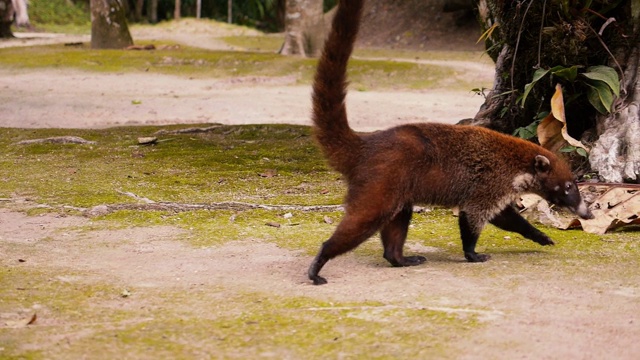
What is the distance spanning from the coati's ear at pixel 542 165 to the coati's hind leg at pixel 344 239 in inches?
50.0

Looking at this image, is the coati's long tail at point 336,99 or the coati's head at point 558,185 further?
the coati's head at point 558,185

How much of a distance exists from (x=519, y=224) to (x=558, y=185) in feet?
1.13

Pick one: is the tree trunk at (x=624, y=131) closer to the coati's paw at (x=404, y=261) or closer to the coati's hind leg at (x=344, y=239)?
the coati's paw at (x=404, y=261)

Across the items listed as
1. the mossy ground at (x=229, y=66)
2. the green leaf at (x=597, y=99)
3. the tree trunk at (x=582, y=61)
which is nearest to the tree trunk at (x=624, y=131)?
the tree trunk at (x=582, y=61)

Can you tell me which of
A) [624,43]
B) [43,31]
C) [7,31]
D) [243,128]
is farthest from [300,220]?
[43,31]

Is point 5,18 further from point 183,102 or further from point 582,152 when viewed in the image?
point 582,152

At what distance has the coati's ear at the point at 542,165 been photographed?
558 centimetres

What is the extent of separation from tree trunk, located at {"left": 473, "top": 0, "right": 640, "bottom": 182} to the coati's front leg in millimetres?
1213

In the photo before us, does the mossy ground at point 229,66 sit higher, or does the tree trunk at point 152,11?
the mossy ground at point 229,66

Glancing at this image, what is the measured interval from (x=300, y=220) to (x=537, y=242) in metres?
1.69

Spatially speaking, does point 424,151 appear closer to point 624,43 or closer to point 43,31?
point 624,43

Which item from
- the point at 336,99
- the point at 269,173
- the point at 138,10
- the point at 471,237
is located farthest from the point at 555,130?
the point at 138,10

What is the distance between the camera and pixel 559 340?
3.88 m

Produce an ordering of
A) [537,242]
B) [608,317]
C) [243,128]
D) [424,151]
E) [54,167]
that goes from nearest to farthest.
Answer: [608,317]
[424,151]
[537,242]
[54,167]
[243,128]
